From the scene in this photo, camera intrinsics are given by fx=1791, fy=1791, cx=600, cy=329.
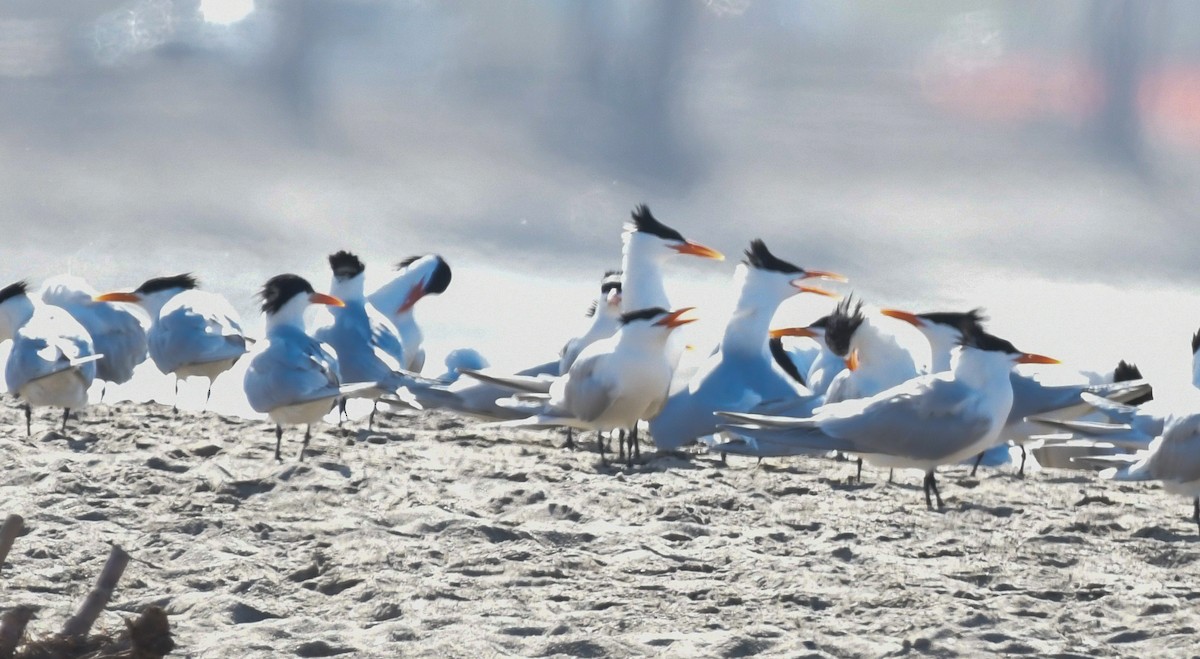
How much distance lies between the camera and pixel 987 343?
24.4 feet

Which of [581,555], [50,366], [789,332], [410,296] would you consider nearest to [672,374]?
[789,332]

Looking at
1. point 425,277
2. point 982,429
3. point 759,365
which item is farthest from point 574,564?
point 425,277

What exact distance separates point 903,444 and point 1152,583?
1.67 metres

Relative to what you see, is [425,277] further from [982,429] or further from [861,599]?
[861,599]

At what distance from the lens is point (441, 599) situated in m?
5.50

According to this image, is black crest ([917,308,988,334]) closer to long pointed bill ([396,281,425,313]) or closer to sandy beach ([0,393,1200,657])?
sandy beach ([0,393,1200,657])

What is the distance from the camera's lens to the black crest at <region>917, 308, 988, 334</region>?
7504mm

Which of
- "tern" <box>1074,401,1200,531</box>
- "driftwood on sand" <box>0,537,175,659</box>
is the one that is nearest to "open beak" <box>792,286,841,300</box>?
"tern" <box>1074,401,1200,531</box>

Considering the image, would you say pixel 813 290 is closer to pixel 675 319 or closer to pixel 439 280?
pixel 675 319

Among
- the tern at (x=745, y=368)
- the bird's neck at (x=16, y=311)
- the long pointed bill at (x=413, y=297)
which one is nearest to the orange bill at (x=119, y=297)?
the bird's neck at (x=16, y=311)

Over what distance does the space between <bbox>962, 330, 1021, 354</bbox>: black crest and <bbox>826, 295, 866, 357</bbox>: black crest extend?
53.0 inches

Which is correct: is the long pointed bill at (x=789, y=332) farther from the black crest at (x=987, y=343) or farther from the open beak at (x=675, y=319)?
the black crest at (x=987, y=343)

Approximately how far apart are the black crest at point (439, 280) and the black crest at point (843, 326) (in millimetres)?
4920

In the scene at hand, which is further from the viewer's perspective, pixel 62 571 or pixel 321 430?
pixel 321 430
